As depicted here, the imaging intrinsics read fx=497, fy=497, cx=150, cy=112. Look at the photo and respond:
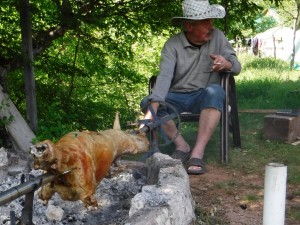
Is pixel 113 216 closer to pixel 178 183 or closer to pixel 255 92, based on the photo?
pixel 178 183

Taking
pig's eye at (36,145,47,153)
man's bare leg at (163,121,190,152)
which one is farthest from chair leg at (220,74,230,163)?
A: pig's eye at (36,145,47,153)

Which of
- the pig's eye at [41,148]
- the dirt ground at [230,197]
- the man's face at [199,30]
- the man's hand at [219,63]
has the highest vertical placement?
the man's face at [199,30]

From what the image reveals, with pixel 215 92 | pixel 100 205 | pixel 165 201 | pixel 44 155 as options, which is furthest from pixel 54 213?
pixel 215 92

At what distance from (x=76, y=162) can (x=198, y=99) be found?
2.51 meters

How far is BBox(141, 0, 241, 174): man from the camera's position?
15.7ft

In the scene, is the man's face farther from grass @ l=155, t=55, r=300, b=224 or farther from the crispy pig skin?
the crispy pig skin

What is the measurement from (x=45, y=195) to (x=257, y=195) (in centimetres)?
202

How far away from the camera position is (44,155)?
2.43m

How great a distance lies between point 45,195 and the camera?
2910 millimetres

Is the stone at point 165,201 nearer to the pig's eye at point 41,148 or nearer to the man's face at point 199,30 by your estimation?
the pig's eye at point 41,148

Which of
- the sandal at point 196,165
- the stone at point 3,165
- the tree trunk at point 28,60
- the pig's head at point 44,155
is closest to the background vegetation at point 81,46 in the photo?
the tree trunk at point 28,60

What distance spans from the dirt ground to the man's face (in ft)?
4.27

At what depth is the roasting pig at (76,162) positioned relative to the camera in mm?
2482

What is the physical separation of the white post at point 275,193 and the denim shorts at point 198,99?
8.12ft
